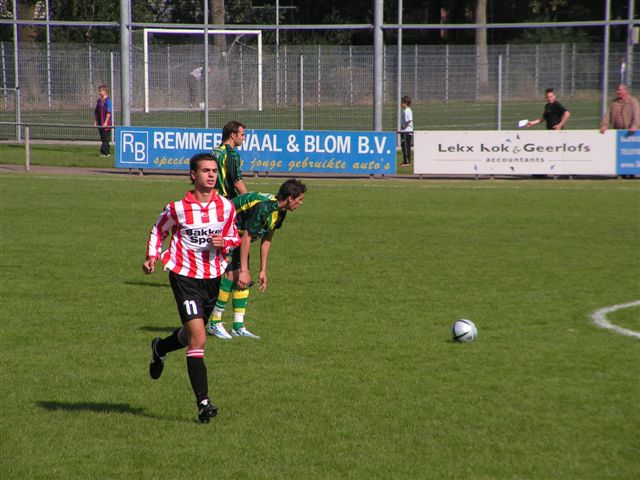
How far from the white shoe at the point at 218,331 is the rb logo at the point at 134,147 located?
18015 millimetres

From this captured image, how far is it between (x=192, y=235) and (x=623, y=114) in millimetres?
20430

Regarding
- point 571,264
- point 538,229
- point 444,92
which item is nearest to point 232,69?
point 444,92

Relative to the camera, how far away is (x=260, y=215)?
991 cm

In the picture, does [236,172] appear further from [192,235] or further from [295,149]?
[295,149]

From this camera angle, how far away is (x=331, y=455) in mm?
6844

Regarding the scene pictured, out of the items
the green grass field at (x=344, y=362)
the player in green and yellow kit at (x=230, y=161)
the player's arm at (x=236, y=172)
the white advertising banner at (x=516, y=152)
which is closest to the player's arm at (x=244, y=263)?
the green grass field at (x=344, y=362)

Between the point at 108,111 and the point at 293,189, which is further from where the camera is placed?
the point at 108,111

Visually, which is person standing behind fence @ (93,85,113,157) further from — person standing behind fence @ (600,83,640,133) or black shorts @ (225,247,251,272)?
black shorts @ (225,247,251,272)

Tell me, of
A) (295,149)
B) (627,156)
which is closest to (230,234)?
(295,149)

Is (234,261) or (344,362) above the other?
(234,261)

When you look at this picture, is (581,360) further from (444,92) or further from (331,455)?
(444,92)

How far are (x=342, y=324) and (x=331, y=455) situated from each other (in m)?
4.20

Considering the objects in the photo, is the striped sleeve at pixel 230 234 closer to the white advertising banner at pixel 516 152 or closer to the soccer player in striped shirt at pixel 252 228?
the soccer player in striped shirt at pixel 252 228

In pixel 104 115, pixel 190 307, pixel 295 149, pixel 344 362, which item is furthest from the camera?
pixel 104 115
